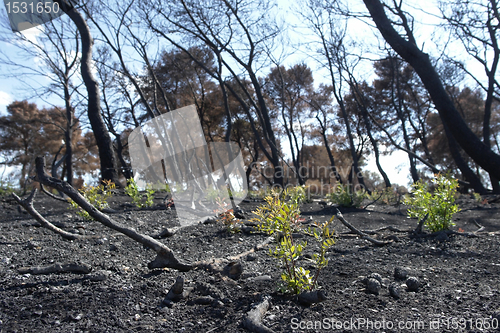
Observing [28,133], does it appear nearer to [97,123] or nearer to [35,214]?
[97,123]

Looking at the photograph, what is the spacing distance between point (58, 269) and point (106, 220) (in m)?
0.45

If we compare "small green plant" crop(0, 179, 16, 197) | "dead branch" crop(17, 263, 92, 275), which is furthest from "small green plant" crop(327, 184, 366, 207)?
"small green plant" crop(0, 179, 16, 197)

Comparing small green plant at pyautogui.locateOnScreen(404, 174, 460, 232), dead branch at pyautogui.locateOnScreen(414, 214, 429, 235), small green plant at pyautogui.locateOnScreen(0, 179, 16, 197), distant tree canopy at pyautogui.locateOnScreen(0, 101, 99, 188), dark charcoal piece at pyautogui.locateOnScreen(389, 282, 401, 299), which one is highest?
distant tree canopy at pyautogui.locateOnScreen(0, 101, 99, 188)

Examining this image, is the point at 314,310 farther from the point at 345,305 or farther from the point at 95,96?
the point at 95,96

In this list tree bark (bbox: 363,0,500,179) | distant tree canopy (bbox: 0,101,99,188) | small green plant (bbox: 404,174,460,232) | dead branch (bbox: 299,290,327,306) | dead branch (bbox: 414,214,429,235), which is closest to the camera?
dead branch (bbox: 299,290,327,306)

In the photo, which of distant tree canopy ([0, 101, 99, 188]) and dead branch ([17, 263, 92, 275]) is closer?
dead branch ([17, 263, 92, 275])

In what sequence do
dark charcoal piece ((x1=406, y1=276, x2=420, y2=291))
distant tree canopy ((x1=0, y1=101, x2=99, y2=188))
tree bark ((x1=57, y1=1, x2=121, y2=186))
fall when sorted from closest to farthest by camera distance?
dark charcoal piece ((x1=406, y1=276, x2=420, y2=291)) < tree bark ((x1=57, y1=1, x2=121, y2=186)) < distant tree canopy ((x1=0, y1=101, x2=99, y2=188))

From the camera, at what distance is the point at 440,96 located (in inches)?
181

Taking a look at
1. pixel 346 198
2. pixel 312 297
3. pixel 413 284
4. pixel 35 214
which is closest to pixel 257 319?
pixel 312 297

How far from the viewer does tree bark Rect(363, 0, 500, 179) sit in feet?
14.6

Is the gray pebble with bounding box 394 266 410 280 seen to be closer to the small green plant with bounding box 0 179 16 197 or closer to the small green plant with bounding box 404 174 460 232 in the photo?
the small green plant with bounding box 404 174 460 232

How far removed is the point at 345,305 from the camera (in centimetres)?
153

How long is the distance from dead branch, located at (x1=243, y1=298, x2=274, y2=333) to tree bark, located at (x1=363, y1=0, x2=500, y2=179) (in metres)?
4.64

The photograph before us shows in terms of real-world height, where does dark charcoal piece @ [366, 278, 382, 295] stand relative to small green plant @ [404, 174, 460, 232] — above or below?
below
